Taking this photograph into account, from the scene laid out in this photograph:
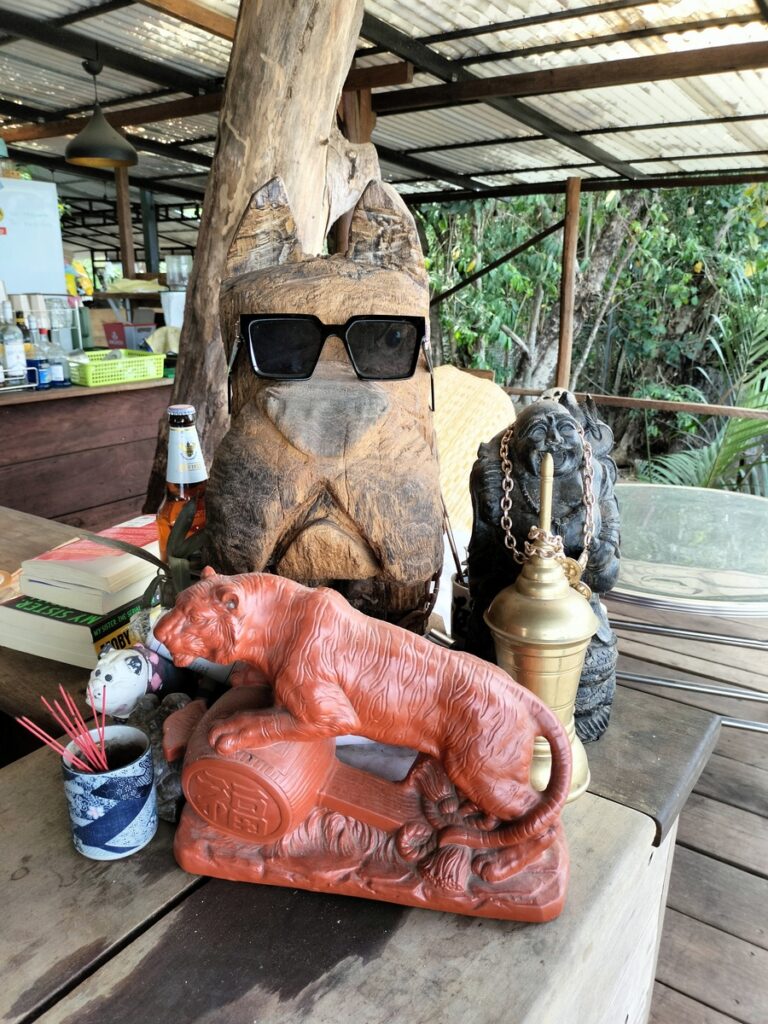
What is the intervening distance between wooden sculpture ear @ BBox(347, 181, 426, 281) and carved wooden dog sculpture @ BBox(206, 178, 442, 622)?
0.16 feet

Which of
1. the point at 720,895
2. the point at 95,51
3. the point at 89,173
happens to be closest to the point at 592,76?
the point at 95,51

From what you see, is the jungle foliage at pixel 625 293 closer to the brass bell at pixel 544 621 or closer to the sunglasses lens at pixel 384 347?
the sunglasses lens at pixel 384 347

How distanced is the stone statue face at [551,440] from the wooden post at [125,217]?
552 centimetres

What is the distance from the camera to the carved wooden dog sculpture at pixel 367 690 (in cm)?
59

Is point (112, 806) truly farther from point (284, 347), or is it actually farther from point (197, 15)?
point (197, 15)

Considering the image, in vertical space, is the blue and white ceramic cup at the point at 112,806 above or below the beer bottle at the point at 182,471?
below

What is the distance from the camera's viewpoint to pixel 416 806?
67 centimetres

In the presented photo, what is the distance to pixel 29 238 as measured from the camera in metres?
4.61

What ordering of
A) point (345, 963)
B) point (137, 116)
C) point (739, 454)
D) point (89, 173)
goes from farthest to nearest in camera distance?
point (89, 173)
point (137, 116)
point (739, 454)
point (345, 963)

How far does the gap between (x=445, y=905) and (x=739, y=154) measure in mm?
4560

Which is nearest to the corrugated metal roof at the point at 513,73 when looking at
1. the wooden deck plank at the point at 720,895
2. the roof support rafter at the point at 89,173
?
the roof support rafter at the point at 89,173

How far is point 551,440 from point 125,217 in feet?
18.9

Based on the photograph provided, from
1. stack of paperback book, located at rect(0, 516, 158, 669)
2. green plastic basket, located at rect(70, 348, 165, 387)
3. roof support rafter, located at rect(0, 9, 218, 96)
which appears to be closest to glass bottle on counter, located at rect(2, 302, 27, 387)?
green plastic basket, located at rect(70, 348, 165, 387)

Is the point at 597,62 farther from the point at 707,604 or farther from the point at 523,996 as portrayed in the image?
the point at 523,996
